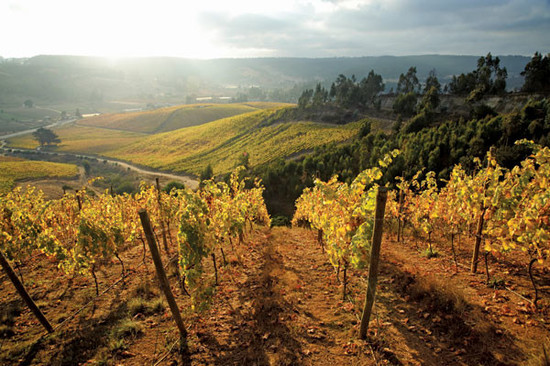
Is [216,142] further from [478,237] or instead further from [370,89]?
[478,237]

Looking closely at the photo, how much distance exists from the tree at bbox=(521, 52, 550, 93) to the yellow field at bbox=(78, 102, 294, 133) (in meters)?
126

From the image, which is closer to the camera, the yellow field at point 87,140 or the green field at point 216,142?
the green field at point 216,142

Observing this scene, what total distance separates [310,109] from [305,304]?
88623mm

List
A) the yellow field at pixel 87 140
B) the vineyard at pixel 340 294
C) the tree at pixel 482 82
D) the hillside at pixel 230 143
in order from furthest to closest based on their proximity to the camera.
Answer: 1. the yellow field at pixel 87 140
2. the hillside at pixel 230 143
3. the tree at pixel 482 82
4. the vineyard at pixel 340 294

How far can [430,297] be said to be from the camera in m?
7.70

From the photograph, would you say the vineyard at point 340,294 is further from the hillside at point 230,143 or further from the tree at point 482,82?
the tree at point 482,82

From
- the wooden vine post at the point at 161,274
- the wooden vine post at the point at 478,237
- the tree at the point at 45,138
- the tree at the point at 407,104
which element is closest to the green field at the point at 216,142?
the tree at the point at 45,138

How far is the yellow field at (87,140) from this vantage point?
321 ft

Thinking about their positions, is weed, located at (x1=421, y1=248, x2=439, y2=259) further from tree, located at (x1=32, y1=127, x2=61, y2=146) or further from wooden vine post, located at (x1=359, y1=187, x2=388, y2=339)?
tree, located at (x1=32, y1=127, x2=61, y2=146)

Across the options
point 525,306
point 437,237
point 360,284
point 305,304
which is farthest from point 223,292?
point 437,237

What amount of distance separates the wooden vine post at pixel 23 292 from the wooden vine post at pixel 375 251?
898 centimetres

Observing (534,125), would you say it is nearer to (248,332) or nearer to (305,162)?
(305,162)

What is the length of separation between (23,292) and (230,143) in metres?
83.2

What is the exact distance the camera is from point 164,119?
142 meters
